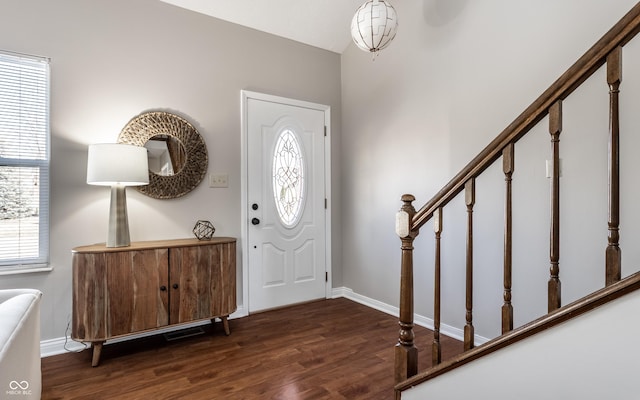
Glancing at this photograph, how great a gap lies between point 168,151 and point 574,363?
297 cm

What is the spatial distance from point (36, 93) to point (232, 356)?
233 cm

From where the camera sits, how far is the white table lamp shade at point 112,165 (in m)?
2.36

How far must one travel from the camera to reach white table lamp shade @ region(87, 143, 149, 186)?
7.73 ft

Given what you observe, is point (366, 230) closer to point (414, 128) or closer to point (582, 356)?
point (414, 128)

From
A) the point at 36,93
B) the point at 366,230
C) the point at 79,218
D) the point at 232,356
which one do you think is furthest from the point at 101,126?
the point at 366,230

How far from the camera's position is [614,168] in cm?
103

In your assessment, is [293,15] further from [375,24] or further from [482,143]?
[482,143]

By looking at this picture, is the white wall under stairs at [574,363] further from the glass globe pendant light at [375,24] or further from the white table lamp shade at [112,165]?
the white table lamp shade at [112,165]

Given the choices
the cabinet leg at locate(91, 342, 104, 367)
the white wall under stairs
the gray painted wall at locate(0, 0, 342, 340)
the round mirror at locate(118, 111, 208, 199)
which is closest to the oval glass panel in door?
the gray painted wall at locate(0, 0, 342, 340)

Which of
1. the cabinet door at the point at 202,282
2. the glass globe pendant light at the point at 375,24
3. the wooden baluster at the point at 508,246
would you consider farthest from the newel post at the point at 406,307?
the cabinet door at the point at 202,282

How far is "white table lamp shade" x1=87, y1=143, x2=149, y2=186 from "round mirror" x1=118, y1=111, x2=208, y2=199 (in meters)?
0.42

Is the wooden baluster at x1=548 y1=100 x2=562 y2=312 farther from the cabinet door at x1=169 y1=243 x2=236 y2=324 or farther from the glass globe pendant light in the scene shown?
the cabinet door at x1=169 y1=243 x2=236 y2=324

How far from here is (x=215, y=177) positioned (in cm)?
322

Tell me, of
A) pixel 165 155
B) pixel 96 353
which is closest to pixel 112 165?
pixel 165 155
